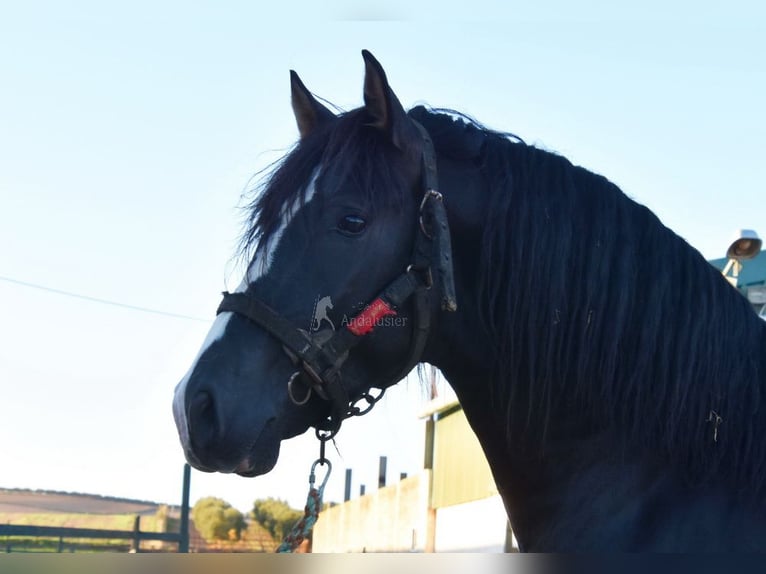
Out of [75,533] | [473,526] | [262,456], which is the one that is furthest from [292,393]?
[473,526]

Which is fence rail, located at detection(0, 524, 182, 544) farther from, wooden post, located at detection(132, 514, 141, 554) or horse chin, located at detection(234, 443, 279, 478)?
horse chin, located at detection(234, 443, 279, 478)

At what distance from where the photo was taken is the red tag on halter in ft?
8.03

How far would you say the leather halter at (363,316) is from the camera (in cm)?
239

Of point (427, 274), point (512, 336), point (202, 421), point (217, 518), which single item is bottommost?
point (217, 518)

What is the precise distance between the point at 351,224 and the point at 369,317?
26 cm

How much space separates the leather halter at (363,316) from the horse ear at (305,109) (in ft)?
1.58

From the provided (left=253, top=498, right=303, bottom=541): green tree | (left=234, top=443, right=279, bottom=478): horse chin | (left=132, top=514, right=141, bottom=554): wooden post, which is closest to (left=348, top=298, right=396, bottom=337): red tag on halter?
(left=234, top=443, right=279, bottom=478): horse chin

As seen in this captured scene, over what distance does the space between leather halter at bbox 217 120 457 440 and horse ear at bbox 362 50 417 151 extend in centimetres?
11

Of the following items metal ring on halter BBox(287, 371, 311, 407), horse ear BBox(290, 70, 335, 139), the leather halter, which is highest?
horse ear BBox(290, 70, 335, 139)

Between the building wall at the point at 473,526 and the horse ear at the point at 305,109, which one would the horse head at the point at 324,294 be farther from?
the building wall at the point at 473,526

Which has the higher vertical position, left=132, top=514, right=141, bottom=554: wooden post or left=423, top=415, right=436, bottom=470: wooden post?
left=423, top=415, right=436, bottom=470: wooden post

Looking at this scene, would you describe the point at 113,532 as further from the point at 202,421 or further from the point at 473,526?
the point at 202,421

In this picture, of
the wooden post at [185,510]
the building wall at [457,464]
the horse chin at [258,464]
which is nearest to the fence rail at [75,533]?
the wooden post at [185,510]

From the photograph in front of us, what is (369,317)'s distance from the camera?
2459 mm
